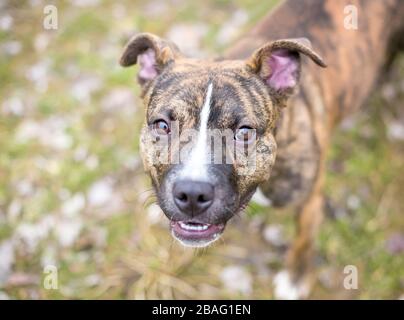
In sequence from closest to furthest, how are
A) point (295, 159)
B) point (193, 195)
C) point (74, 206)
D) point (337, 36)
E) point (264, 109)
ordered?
1. point (193, 195)
2. point (264, 109)
3. point (295, 159)
4. point (337, 36)
5. point (74, 206)

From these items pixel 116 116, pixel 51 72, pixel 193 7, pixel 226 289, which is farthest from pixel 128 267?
pixel 193 7

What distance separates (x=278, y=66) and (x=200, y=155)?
38.3 inches

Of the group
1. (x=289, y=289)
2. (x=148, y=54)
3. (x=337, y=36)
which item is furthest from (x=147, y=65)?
(x=289, y=289)

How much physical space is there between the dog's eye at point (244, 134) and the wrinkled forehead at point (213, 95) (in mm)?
50

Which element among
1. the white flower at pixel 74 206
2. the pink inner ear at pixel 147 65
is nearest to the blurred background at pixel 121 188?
the white flower at pixel 74 206

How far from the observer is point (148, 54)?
3.91m

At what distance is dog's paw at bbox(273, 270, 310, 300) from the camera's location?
4688 mm

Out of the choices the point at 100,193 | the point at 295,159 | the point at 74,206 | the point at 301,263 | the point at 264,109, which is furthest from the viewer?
the point at 100,193

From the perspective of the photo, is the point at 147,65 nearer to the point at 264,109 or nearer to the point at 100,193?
the point at 264,109

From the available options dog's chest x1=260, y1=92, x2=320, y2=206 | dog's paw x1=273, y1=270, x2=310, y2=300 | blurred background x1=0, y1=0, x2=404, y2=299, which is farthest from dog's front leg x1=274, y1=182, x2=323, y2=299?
dog's chest x1=260, y1=92, x2=320, y2=206

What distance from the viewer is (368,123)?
5.87m

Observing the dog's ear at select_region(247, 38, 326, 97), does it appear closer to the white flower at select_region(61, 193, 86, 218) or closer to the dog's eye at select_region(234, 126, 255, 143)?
the dog's eye at select_region(234, 126, 255, 143)

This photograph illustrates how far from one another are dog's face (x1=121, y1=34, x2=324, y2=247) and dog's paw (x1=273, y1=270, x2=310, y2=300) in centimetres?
153

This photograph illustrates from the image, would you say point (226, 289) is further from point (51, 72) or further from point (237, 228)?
point (51, 72)
